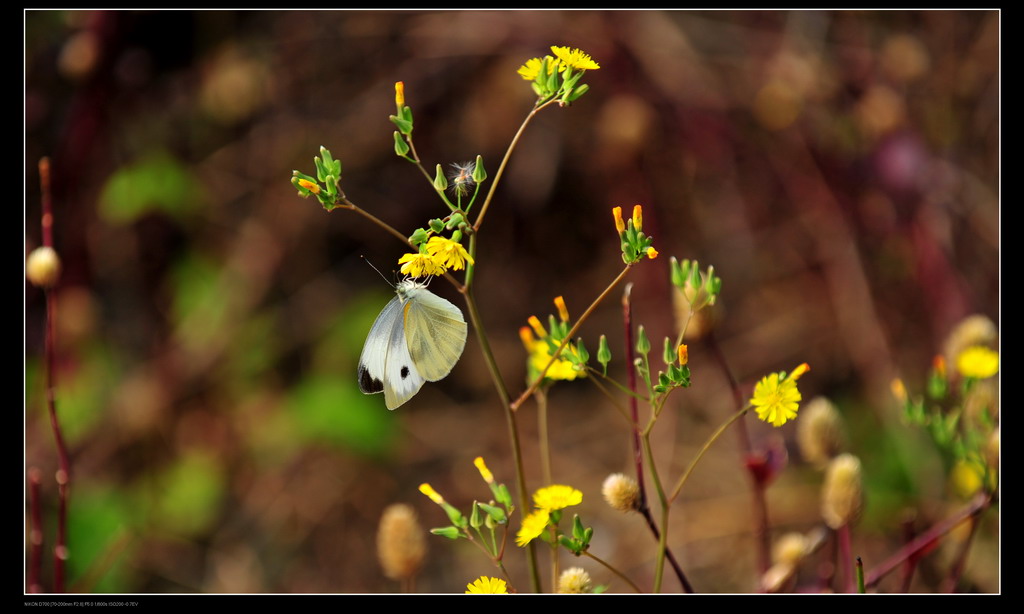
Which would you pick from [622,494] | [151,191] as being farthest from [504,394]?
[151,191]

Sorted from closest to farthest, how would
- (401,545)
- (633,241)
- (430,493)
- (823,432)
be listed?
(633,241) < (430,493) < (401,545) < (823,432)

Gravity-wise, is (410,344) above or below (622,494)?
above

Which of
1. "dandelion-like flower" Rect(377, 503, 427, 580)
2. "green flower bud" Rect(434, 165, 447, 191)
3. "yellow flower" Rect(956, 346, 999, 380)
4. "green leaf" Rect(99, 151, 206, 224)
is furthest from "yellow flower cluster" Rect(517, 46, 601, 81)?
"green leaf" Rect(99, 151, 206, 224)

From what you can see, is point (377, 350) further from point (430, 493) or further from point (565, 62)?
point (565, 62)

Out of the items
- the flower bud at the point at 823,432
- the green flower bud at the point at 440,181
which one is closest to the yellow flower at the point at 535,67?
the green flower bud at the point at 440,181

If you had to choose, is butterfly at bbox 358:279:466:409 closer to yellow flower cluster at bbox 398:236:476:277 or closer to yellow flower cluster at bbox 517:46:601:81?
yellow flower cluster at bbox 398:236:476:277

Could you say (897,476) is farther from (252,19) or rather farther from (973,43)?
(252,19)

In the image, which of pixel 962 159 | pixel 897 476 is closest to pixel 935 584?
pixel 897 476

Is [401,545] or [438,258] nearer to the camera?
[438,258]
